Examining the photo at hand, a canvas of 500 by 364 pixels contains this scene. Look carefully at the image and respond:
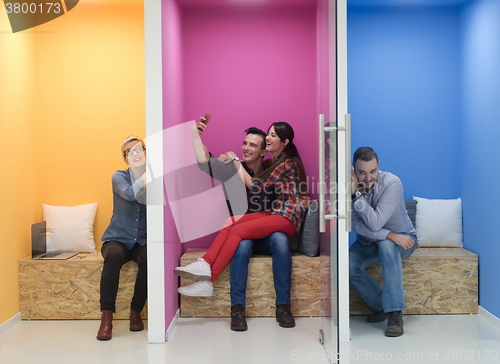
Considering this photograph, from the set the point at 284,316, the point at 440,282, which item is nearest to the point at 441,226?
the point at 440,282

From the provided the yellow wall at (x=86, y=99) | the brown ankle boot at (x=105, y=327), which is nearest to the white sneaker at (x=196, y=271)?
the brown ankle boot at (x=105, y=327)

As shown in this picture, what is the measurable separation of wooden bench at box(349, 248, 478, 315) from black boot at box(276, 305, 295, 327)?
661 mm

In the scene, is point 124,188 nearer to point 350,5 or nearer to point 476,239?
point 350,5

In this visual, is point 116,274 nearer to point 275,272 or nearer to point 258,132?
point 275,272

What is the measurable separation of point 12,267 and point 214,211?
5.09ft

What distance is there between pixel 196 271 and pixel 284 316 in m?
0.68

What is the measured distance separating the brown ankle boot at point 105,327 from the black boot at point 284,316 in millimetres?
1122

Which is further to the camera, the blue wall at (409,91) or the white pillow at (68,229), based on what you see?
the blue wall at (409,91)

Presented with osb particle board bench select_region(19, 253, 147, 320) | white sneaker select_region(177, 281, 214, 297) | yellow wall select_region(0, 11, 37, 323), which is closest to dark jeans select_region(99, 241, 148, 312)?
osb particle board bench select_region(19, 253, 147, 320)

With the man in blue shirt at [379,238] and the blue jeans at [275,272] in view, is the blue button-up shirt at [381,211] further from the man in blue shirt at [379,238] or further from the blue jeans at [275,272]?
the blue jeans at [275,272]

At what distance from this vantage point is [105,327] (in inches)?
124

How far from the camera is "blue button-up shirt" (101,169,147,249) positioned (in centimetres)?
346

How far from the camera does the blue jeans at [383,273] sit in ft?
10.5

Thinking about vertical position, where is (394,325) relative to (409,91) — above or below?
below
